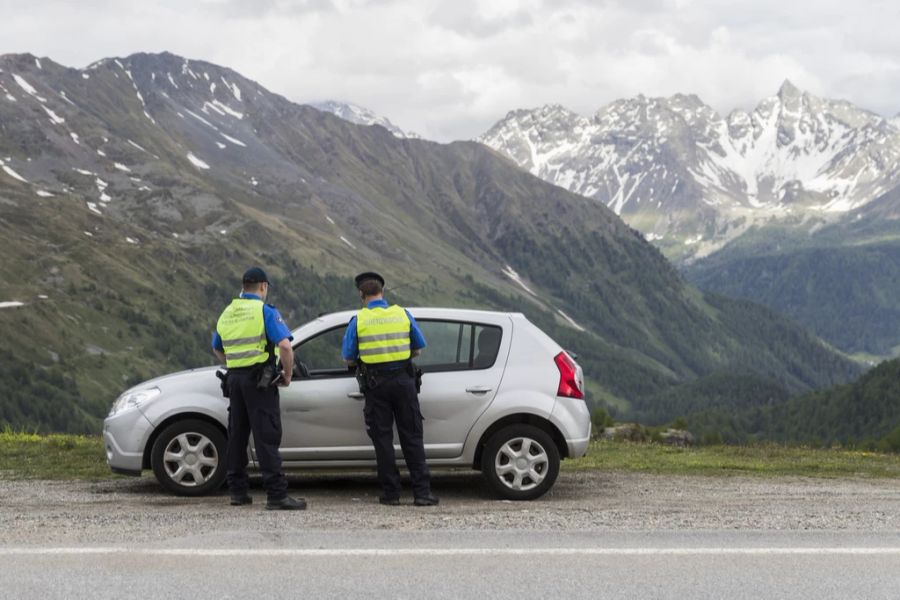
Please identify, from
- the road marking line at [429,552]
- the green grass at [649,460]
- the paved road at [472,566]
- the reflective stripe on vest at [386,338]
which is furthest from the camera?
the green grass at [649,460]

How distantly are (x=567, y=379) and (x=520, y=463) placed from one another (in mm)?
1133

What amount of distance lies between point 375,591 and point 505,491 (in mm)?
4676

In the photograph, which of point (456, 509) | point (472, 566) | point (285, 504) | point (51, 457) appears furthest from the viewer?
point (51, 457)

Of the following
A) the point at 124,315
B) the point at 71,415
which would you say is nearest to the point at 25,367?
the point at 71,415

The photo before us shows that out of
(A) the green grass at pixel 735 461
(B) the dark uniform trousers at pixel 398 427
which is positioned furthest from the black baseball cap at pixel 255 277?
(A) the green grass at pixel 735 461

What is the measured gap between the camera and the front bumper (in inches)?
469

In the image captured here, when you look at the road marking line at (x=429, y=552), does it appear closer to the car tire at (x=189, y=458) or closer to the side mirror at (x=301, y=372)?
the car tire at (x=189, y=458)

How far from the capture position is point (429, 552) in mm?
8539

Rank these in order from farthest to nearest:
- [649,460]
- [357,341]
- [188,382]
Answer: [649,460] < [188,382] < [357,341]

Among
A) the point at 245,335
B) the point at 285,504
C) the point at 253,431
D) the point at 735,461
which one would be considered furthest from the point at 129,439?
the point at 735,461

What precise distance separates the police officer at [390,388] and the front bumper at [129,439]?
101 inches

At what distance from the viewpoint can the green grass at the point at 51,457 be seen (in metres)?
14.1

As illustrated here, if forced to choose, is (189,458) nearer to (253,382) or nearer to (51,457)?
(253,382)

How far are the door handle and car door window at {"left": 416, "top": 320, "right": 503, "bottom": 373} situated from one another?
0.89 ft
